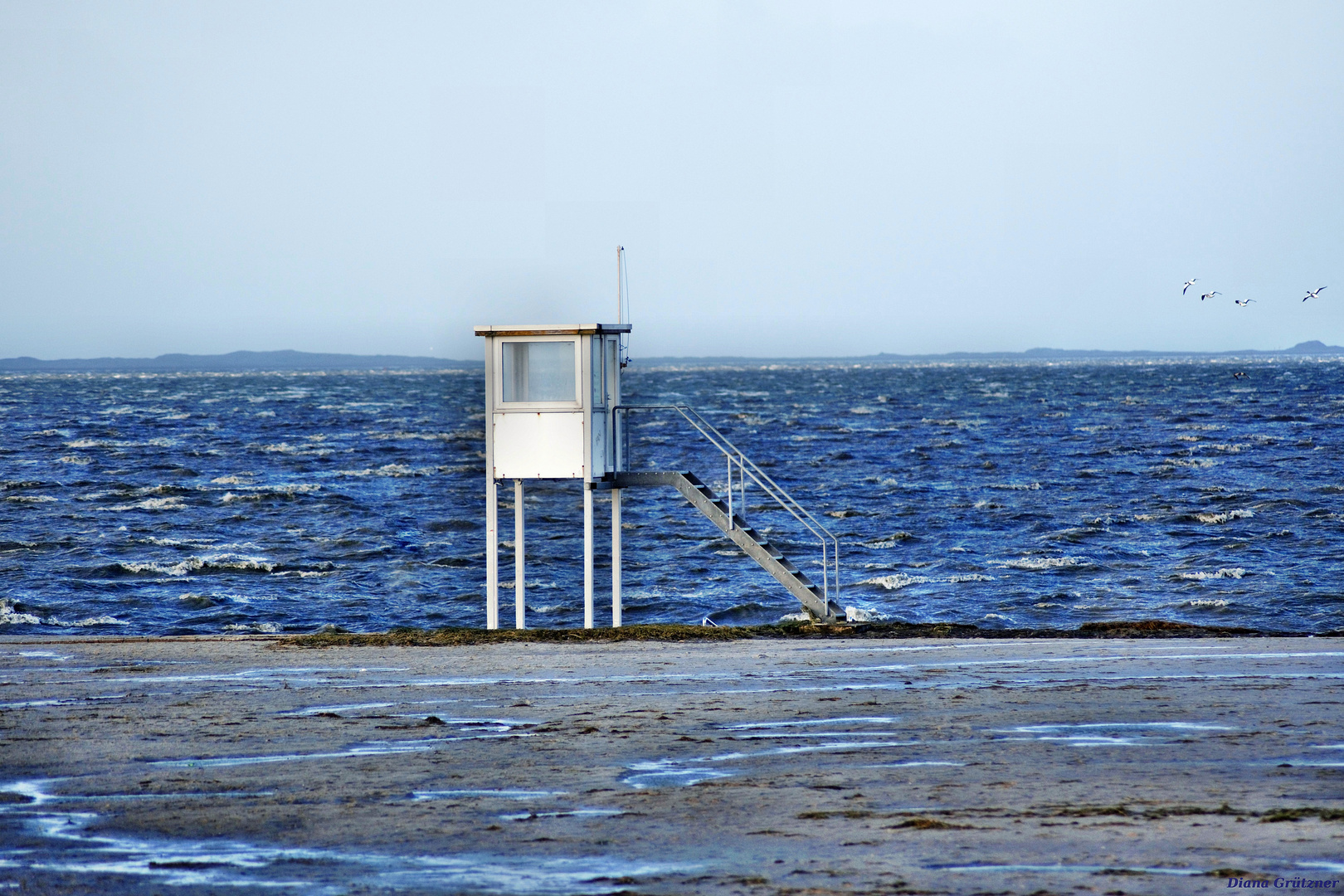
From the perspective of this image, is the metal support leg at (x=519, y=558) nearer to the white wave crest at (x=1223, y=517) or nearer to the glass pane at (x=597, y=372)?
the glass pane at (x=597, y=372)

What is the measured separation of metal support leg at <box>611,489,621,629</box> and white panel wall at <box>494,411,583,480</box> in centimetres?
161

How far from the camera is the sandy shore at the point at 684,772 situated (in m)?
8.02

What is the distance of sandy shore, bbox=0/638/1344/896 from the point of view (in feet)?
26.3

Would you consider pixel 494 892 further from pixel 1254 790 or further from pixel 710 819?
pixel 1254 790

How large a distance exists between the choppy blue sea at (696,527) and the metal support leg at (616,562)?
435cm

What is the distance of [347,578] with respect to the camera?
32438 millimetres

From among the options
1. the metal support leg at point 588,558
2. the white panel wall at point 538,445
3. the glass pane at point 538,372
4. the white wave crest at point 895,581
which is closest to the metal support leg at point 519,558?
the white panel wall at point 538,445

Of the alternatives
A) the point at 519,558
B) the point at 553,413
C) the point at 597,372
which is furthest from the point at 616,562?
the point at 597,372

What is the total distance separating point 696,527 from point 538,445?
877 inches

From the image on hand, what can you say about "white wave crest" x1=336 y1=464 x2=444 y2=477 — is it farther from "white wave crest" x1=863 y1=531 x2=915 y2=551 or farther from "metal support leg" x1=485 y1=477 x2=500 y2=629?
"metal support leg" x1=485 y1=477 x2=500 y2=629

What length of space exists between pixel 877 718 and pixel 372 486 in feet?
141

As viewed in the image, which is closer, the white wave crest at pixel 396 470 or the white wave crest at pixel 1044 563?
the white wave crest at pixel 1044 563

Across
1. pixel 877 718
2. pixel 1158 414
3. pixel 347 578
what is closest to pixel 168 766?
pixel 877 718

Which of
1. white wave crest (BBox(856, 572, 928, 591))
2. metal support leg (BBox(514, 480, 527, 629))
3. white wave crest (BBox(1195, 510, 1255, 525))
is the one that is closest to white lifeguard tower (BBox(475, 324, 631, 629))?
metal support leg (BBox(514, 480, 527, 629))
